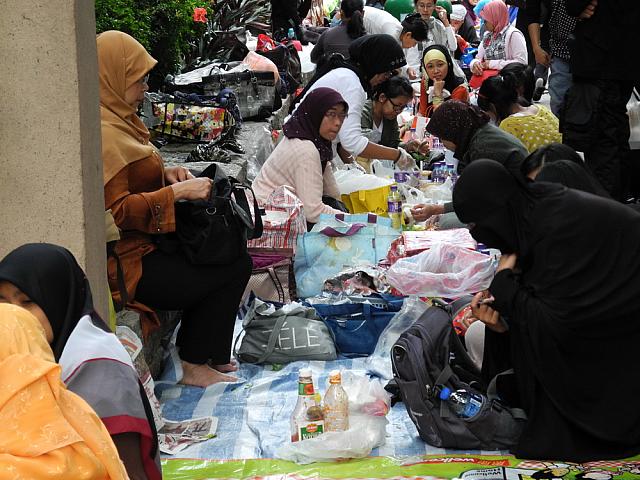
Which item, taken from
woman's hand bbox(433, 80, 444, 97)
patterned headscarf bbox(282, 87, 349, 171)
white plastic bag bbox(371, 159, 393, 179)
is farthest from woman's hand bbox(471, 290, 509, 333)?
woman's hand bbox(433, 80, 444, 97)

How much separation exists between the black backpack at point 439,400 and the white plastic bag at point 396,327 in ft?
2.29

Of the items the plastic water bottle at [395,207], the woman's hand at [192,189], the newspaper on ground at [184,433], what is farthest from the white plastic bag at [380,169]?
the newspaper on ground at [184,433]

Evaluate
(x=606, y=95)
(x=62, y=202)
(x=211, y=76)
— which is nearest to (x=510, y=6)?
(x=211, y=76)

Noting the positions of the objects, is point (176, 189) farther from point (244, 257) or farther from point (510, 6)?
point (510, 6)

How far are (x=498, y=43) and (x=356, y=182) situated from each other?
183 inches

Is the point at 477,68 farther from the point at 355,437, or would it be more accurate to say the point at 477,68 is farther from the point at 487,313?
the point at 355,437

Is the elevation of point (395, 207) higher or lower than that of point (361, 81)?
lower

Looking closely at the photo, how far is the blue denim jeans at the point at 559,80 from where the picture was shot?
6504 millimetres

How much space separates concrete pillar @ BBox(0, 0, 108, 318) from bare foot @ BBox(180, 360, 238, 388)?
1.25 meters

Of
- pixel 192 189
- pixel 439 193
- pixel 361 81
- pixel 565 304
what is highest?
pixel 361 81

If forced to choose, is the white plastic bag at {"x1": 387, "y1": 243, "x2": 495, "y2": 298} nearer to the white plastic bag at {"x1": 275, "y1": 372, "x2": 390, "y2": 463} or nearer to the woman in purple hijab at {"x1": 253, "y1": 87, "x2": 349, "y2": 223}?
the white plastic bag at {"x1": 275, "y1": 372, "x2": 390, "y2": 463}

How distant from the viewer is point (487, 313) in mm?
4141

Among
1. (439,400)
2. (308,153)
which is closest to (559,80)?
(308,153)

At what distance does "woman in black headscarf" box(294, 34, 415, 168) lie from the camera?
7.31 metres
